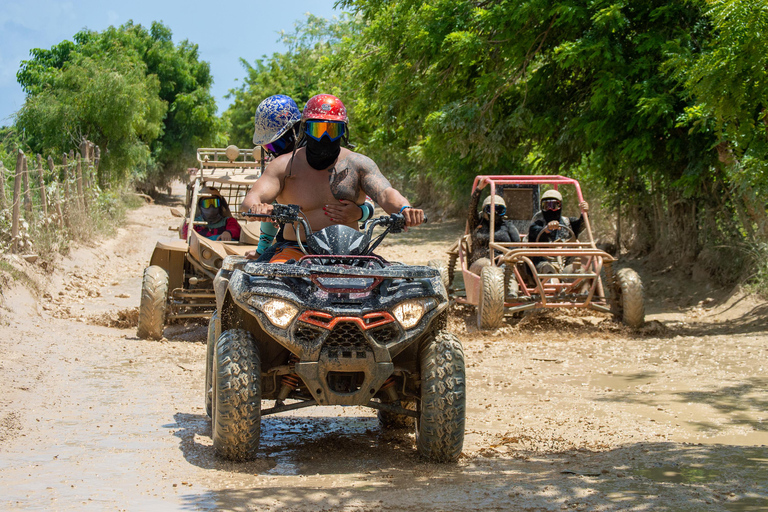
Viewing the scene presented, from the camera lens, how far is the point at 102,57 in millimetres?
36062

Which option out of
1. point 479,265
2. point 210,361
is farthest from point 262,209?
point 479,265

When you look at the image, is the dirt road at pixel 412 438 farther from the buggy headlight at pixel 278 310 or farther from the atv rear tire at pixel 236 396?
the buggy headlight at pixel 278 310

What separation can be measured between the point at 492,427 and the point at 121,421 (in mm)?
2553

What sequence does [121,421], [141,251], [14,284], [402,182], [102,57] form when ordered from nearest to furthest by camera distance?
[121,421], [14,284], [141,251], [102,57], [402,182]

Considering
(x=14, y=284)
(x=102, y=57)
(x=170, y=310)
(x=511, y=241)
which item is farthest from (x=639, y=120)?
(x=102, y=57)

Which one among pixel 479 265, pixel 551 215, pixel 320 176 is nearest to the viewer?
pixel 320 176

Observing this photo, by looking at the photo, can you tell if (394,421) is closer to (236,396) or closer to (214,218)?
(236,396)

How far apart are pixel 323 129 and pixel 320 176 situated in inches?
12.1

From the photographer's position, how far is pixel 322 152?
17.0 ft

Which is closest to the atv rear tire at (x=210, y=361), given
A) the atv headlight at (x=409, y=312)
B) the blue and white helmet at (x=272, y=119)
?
the atv headlight at (x=409, y=312)

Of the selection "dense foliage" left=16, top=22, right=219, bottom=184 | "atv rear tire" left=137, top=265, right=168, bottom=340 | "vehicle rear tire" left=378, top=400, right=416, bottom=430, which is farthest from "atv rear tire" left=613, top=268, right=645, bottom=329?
"dense foliage" left=16, top=22, right=219, bottom=184

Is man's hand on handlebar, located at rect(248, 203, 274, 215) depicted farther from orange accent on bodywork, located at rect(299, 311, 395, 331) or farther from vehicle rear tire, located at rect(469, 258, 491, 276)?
vehicle rear tire, located at rect(469, 258, 491, 276)

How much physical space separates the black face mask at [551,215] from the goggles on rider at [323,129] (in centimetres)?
717

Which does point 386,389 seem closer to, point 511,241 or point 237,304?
point 237,304
